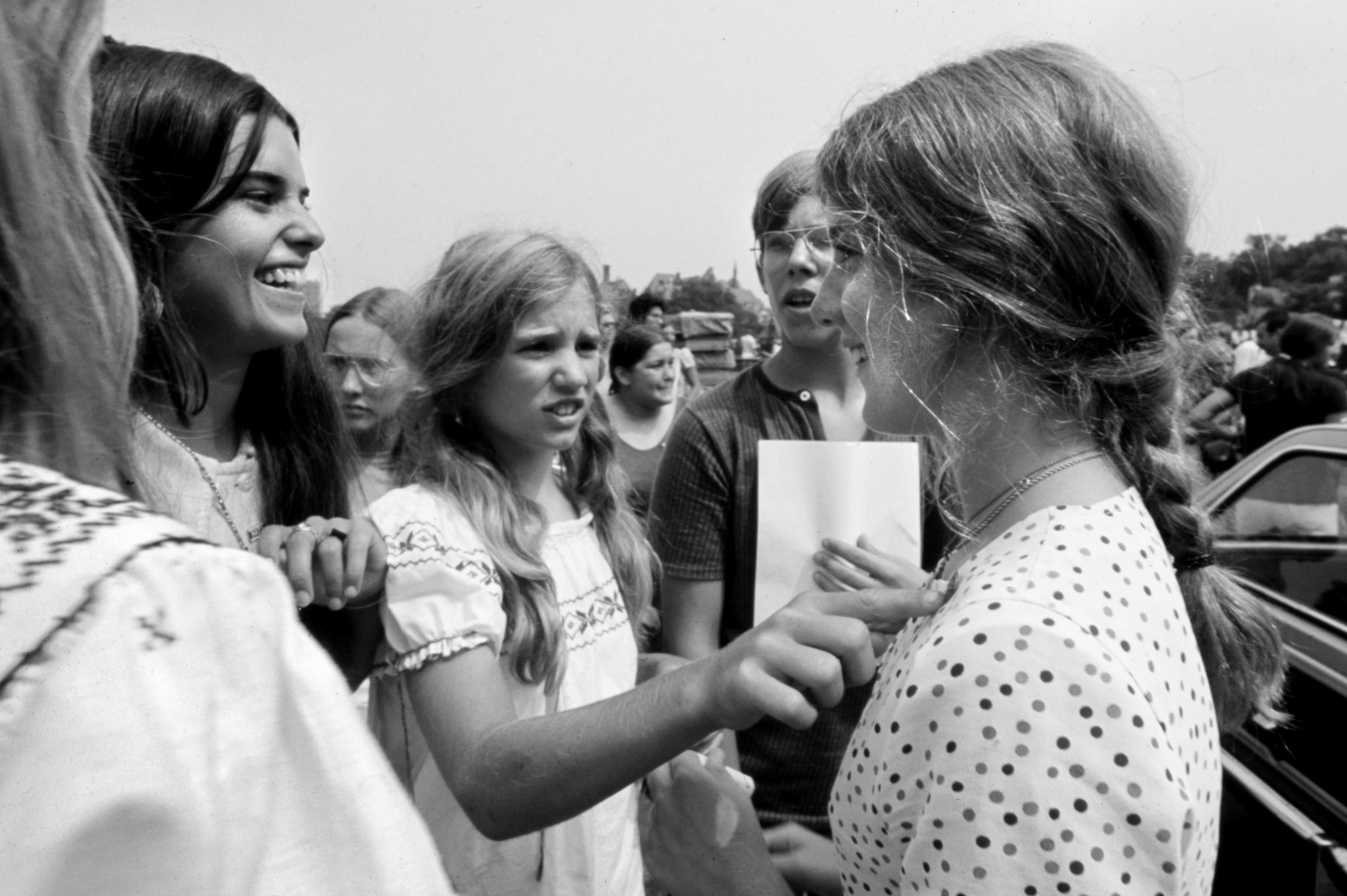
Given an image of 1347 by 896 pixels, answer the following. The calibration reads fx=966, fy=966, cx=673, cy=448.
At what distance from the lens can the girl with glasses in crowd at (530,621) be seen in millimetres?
1108

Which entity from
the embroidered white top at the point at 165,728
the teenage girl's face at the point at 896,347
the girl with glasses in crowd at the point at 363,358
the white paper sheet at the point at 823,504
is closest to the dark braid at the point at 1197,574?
the teenage girl's face at the point at 896,347

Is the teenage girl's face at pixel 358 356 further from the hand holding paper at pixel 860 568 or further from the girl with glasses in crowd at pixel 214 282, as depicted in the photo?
the hand holding paper at pixel 860 568

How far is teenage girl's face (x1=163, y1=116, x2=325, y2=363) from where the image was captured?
148 centimetres

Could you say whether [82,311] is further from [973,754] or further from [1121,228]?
[1121,228]

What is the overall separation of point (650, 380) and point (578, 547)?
351cm

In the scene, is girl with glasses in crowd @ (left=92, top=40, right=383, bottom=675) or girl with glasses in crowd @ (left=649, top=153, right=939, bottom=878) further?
girl with glasses in crowd @ (left=649, top=153, right=939, bottom=878)

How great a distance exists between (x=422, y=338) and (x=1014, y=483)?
1216 millimetres

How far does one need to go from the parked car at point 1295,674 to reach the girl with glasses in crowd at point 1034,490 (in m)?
A: 0.82

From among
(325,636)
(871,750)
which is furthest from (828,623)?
(325,636)

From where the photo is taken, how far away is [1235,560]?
291cm

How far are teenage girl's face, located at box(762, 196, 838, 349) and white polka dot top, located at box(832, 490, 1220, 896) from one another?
121cm

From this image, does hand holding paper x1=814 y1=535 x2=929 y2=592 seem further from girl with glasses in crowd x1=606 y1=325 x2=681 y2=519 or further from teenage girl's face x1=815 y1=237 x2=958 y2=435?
girl with glasses in crowd x1=606 y1=325 x2=681 y2=519

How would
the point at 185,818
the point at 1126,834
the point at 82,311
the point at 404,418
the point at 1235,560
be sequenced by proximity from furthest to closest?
the point at 1235,560, the point at 404,418, the point at 1126,834, the point at 82,311, the point at 185,818

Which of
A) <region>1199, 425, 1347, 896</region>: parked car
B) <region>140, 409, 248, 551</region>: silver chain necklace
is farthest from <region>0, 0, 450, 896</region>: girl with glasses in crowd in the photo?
<region>1199, 425, 1347, 896</region>: parked car
